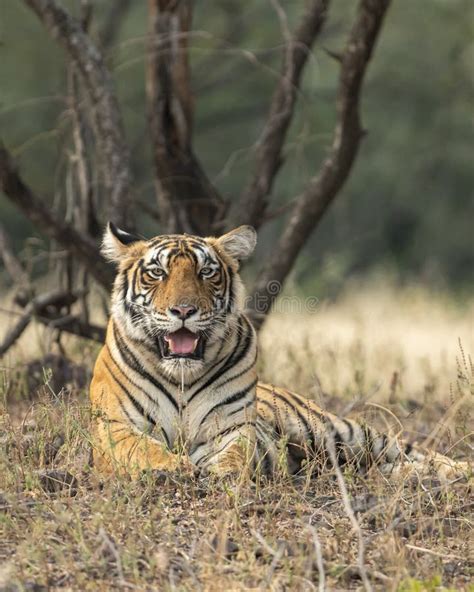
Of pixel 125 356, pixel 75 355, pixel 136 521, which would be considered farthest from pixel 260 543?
pixel 75 355

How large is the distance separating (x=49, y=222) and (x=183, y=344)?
261cm

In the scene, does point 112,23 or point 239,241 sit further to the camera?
point 112,23

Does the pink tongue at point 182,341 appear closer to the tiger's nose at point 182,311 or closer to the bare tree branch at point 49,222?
the tiger's nose at point 182,311

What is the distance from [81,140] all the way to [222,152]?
1604cm

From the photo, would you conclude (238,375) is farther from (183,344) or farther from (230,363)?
(183,344)

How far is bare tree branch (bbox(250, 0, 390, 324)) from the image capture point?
281 inches

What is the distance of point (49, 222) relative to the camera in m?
7.36

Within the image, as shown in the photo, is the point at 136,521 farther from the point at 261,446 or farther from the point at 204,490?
the point at 261,446

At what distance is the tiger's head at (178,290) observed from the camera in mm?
5039

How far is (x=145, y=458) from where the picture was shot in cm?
464

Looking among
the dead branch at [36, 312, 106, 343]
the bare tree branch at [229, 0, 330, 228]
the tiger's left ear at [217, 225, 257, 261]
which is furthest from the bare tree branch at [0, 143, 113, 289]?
the tiger's left ear at [217, 225, 257, 261]

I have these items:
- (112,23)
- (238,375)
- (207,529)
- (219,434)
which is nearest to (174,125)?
(238,375)

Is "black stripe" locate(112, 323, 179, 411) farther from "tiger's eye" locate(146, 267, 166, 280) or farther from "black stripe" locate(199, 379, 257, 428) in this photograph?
"tiger's eye" locate(146, 267, 166, 280)

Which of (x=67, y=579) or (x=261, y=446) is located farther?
(x=261, y=446)
